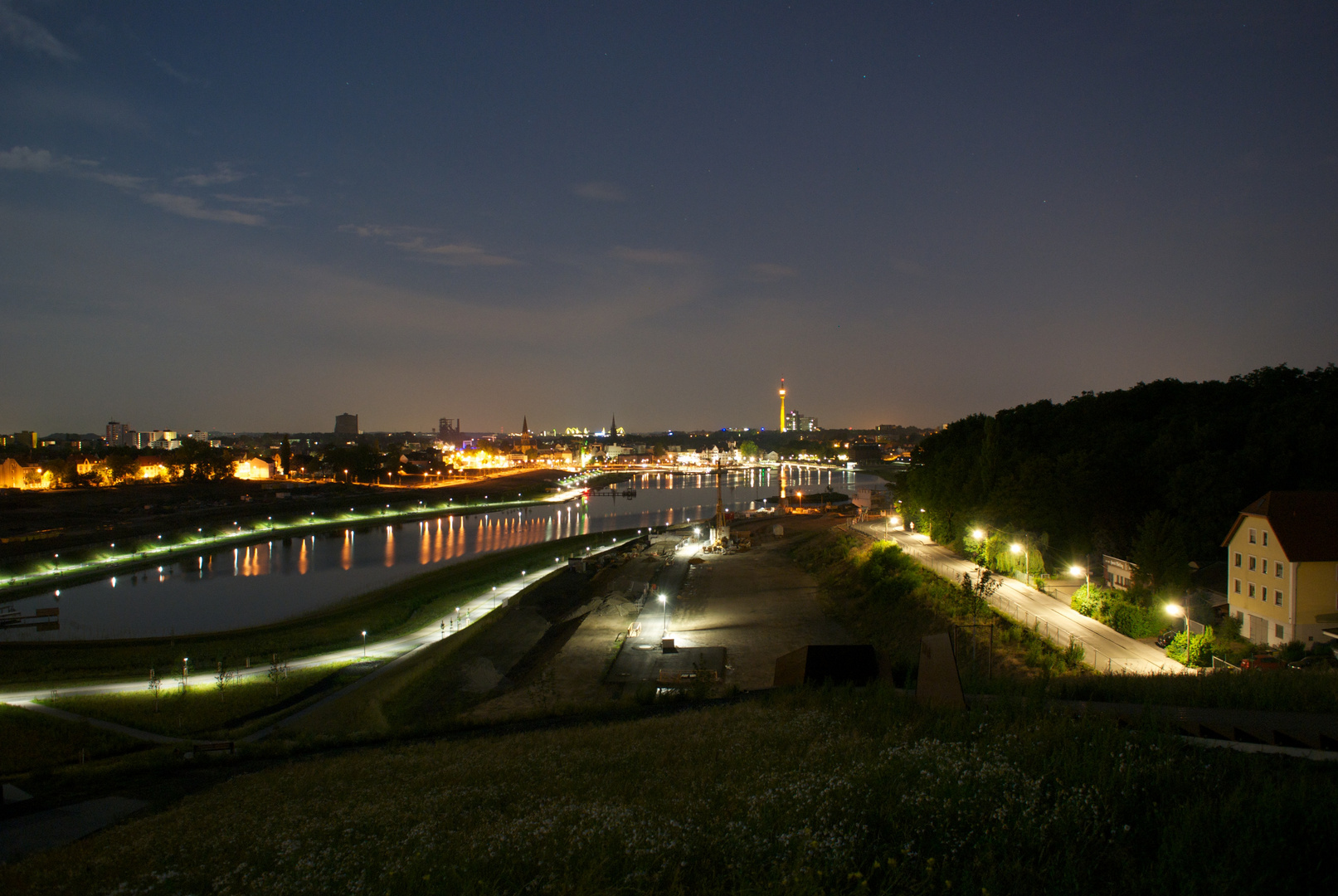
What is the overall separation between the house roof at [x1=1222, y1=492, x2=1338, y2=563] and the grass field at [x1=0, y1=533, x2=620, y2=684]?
2205cm

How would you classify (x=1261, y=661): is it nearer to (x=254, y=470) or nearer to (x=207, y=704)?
(x=207, y=704)

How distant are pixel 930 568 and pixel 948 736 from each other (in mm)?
18895

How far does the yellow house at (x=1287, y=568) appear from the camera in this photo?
1259 cm

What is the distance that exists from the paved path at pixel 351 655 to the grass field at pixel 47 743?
1.76ft

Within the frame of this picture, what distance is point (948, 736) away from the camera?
5.34 metres

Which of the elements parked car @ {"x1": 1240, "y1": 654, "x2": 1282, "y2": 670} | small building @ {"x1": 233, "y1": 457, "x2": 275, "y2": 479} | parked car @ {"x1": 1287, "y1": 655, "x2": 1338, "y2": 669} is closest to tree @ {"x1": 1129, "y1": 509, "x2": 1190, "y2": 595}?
parked car @ {"x1": 1240, "y1": 654, "x2": 1282, "y2": 670}

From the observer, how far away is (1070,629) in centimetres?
1525

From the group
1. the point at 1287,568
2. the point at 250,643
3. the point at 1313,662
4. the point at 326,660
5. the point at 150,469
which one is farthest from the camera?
the point at 150,469

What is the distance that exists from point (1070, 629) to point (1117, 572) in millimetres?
4631

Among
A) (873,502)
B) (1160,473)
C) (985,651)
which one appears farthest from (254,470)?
(1160,473)

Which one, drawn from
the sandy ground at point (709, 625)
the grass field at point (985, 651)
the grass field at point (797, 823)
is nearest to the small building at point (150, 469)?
the sandy ground at point (709, 625)

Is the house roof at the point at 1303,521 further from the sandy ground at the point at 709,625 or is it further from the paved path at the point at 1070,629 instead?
the sandy ground at the point at 709,625

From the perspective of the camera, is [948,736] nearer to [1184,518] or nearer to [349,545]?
[1184,518]

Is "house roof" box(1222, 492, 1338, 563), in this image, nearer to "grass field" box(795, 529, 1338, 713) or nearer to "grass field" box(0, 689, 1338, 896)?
"grass field" box(795, 529, 1338, 713)
